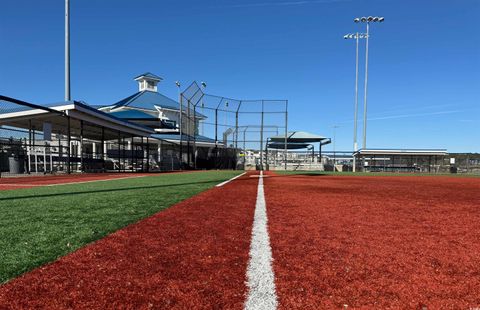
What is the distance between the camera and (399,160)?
104ft

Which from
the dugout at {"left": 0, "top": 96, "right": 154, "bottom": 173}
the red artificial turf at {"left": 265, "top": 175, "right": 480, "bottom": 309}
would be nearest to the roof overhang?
the dugout at {"left": 0, "top": 96, "right": 154, "bottom": 173}

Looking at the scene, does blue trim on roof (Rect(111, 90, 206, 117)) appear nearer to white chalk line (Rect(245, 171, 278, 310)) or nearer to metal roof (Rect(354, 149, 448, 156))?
metal roof (Rect(354, 149, 448, 156))

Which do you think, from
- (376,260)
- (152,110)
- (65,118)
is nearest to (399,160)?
(152,110)

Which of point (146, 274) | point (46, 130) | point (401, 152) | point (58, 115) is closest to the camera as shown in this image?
point (146, 274)

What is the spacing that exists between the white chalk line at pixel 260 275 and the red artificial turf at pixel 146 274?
2.1 inches

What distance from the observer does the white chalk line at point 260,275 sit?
1.62m

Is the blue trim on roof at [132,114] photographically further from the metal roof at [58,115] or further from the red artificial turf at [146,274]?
the red artificial turf at [146,274]

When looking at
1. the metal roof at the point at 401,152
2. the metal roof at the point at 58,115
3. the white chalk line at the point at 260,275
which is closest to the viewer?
the white chalk line at the point at 260,275

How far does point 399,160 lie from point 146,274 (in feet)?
111

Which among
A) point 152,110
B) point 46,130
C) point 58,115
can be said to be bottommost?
point 46,130

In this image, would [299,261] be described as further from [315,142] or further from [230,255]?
[315,142]

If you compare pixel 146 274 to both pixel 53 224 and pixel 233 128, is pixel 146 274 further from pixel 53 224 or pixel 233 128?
pixel 233 128

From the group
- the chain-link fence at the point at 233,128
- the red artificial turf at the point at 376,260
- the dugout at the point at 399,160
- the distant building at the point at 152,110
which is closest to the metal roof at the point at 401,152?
the dugout at the point at 399,160

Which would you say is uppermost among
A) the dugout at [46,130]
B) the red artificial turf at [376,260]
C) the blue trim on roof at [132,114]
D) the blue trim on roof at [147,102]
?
the blue trim on roof at [147,102]
